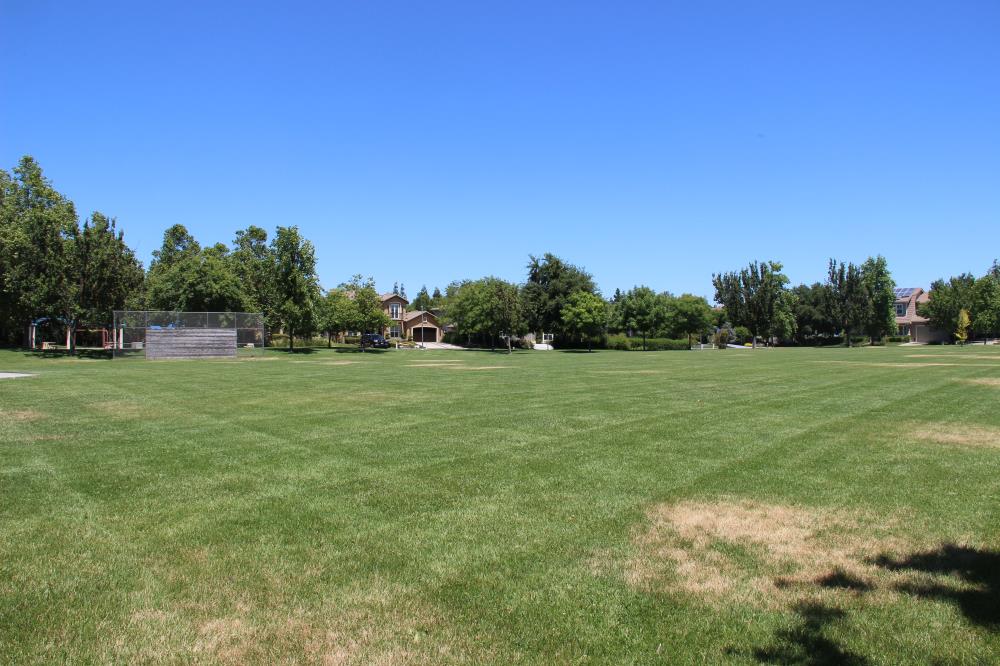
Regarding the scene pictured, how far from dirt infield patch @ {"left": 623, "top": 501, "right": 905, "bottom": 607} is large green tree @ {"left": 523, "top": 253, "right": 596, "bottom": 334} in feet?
212

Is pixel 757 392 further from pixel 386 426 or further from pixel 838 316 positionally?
pixel 838 316

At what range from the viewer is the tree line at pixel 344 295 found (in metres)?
40.2

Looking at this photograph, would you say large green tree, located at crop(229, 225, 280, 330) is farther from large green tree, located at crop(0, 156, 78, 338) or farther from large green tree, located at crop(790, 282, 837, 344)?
large green tree, located at crop(790, 282, 837, 344)

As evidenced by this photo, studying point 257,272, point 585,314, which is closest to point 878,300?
point 585,314

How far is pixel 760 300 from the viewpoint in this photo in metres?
85.5

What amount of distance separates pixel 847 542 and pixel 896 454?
176 inches

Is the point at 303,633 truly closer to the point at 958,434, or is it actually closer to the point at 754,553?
the point at 754,553

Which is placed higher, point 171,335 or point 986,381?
point 171,335

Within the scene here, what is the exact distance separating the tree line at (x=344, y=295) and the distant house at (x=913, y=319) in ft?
22.0

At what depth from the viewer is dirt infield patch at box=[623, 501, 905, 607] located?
4445mm

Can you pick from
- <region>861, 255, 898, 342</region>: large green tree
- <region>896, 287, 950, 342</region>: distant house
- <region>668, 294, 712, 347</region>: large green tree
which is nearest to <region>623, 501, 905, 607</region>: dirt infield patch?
<region>668, 294, 712, 347</region>: large green tree

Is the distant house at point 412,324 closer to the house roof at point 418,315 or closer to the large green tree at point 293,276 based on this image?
the house roof at point 418,315

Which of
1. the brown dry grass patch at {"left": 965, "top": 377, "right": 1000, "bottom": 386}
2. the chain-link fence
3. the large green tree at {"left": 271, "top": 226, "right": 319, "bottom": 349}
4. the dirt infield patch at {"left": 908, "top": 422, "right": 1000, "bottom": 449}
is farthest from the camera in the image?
the large green tree at {"left": 271, "top": 226, "right": 319, "bottom": 349}

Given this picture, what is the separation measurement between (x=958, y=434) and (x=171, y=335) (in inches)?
1661
